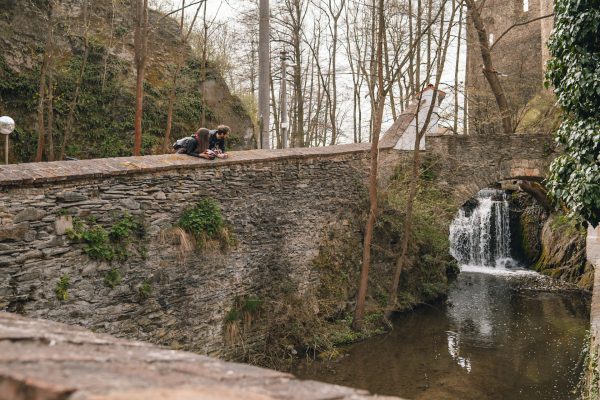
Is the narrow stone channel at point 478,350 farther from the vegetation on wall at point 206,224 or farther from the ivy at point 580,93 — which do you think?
the ivy at point 580,93

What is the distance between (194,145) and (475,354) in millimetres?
6276

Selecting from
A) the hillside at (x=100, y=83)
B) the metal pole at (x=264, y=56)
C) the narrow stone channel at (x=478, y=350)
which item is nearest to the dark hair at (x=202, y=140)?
the hillside at (x=100, y=83)

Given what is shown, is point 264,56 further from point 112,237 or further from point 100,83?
point 112,237

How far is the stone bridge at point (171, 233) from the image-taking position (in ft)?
17.5

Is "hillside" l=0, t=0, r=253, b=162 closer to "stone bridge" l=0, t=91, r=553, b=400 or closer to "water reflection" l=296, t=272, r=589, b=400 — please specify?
"stone bridge" l=0, t=91, r=553, b=400

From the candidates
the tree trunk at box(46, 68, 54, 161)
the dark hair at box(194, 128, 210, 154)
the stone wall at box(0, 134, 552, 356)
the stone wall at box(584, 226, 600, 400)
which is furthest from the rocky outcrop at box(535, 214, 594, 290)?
the tree trunk at box(46, 68, 54, 161)

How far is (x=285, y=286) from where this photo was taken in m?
8.74

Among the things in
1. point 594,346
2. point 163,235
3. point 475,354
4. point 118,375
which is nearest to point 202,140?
point 163,235

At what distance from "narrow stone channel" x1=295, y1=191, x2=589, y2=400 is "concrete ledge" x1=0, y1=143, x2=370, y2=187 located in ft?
12.2

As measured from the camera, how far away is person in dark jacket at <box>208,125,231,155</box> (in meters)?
7.86

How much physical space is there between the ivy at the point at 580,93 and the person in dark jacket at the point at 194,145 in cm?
522

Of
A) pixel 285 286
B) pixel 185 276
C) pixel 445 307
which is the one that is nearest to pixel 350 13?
pixel 445 307

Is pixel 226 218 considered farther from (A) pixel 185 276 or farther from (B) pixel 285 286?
(B) pixel 285 286

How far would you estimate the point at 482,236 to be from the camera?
16719mm
